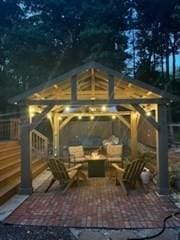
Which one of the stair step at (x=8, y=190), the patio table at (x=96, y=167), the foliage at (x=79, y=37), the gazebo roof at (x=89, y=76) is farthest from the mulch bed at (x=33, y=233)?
the foliage at (x=79, y=37)

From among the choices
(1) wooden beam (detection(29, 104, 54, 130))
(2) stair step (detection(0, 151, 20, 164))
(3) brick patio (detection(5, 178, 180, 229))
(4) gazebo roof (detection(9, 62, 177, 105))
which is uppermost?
(4) gazebo roof (detection(9, 62, 177, 105))

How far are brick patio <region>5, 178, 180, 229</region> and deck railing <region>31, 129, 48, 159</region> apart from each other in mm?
4425

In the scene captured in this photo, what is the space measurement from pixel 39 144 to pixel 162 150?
279 inches

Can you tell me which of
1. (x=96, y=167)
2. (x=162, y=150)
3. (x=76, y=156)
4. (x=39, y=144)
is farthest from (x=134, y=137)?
(x=162, y=150)

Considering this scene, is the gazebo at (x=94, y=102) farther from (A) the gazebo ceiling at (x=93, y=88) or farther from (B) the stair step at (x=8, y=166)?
(B) the stair step at (x=8, y=166)

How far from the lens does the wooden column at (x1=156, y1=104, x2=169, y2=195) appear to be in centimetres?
831

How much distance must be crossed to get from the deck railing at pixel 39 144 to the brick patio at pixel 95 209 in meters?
4.43

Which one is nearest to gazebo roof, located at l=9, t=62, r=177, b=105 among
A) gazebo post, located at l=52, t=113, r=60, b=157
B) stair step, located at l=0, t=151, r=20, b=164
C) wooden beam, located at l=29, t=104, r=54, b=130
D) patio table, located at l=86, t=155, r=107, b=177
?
wooden beam, located at l=29, t=104, r=54, b=130

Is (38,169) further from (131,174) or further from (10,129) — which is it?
(131,174)

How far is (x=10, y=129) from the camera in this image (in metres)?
14.5

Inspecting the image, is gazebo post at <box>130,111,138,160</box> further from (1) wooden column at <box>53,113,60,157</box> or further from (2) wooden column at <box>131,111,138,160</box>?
(1) wooden column at <box>53,113,60,157</box>

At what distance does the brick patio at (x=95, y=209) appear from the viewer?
19.2 ft

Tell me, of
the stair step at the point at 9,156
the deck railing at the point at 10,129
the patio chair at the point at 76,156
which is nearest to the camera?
the stair step at the point at 9,156

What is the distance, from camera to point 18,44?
63.7 feet
